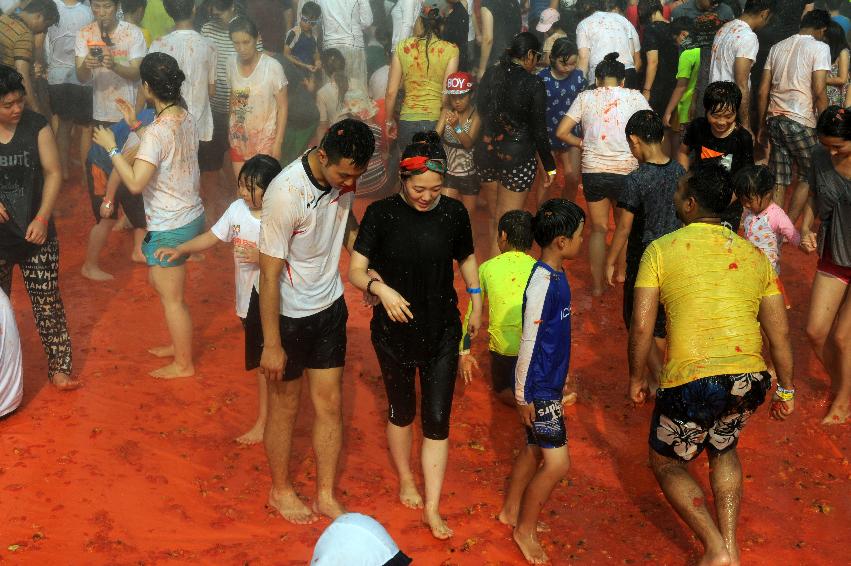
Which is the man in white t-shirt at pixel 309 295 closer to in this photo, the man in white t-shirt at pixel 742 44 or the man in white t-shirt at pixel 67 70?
the man in white t-shirt at pixel 742 44

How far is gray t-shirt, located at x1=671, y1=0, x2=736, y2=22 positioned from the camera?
10062 millimetres

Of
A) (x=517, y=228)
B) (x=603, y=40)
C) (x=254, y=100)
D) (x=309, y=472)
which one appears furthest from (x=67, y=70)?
(x=309, y=472)

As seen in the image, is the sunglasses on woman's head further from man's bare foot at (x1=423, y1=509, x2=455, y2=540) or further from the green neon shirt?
man's bare foot at (x1=423, y1=509, x2=455, y2=540)

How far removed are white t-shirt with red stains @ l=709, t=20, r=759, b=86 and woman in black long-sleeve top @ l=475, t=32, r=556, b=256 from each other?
2.11m

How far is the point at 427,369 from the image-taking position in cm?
453

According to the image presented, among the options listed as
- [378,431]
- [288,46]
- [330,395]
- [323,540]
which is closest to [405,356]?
[330,395]

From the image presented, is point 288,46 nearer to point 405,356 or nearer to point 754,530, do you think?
point 405,356

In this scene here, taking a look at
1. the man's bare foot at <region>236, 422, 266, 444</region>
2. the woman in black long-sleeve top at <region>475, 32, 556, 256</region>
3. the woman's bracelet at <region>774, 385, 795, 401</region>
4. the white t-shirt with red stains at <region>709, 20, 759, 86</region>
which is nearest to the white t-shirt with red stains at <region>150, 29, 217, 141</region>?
the woman in black long-sleeve top at <region>475, 32, 556, 256</region>

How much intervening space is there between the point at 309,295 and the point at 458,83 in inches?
149

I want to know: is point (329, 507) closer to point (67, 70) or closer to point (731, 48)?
point (731, 48)

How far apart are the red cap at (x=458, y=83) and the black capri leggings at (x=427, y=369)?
3607 mm

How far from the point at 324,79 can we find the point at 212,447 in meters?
5.90

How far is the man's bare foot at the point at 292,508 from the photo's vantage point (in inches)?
187

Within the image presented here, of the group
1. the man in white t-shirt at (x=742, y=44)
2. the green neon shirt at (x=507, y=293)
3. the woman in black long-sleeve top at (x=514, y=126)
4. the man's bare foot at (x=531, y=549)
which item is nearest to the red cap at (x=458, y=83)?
the woman in black long-sleeve top at (x=514, y=126)
